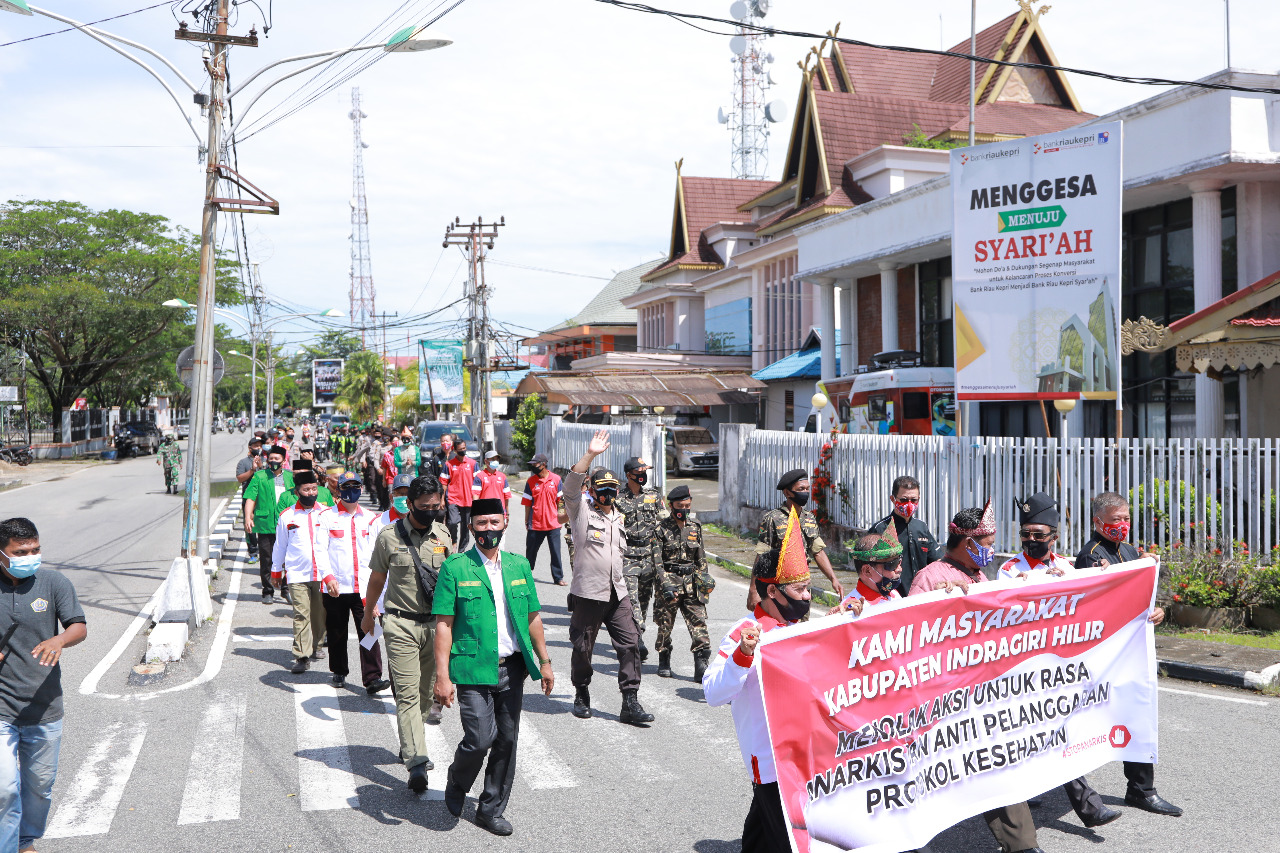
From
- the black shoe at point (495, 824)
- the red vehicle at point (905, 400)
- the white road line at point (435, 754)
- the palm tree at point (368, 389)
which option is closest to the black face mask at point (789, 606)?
the black shoe at point (495, 824)

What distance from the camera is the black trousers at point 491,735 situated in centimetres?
535

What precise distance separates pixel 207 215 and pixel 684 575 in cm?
872

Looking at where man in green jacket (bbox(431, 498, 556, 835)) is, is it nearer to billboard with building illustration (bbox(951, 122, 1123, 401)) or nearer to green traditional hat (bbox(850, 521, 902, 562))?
green traditional hat (bbox(850, 521, 902, 562))

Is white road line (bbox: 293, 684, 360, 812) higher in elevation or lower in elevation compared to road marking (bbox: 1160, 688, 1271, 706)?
higher

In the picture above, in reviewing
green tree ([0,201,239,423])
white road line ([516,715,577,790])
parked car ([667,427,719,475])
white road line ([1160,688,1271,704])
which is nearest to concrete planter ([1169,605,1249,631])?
white road line ([1160,688,1271,704])

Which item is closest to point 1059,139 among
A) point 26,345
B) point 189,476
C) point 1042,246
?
point 1042,246

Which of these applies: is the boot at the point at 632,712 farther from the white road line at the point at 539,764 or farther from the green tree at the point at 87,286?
the green tree at the point at 87,286

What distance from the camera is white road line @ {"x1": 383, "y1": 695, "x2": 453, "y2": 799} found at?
19.7 ft

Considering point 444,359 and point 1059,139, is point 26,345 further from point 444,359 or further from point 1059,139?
point 1059,139

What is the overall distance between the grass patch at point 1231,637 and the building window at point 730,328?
91.0 feet

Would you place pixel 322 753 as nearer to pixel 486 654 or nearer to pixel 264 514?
pixel 486 654

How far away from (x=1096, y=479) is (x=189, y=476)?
10849 millimetres

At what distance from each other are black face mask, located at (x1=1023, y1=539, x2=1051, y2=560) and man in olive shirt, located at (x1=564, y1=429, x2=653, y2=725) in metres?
3.06

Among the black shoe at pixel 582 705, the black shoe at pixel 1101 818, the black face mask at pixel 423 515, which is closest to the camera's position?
the black shoe at pixel 1101 818
